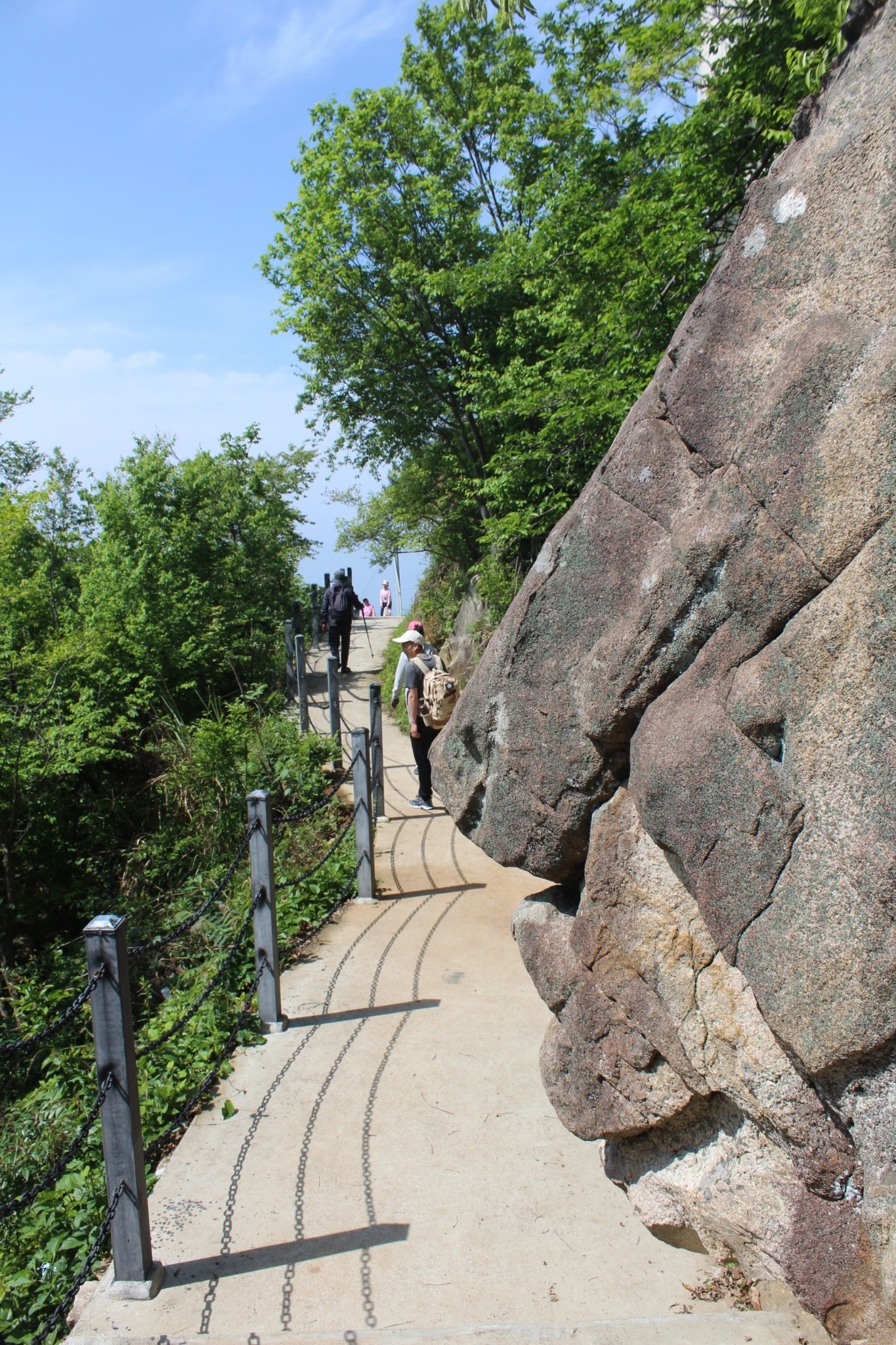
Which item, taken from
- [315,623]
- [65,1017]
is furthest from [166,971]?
[315,623]

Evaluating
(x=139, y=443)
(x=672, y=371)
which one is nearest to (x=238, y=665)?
(x=139, y=443)

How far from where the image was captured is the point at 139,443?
13570 millimetres

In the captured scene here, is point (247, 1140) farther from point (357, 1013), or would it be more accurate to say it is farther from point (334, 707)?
point (334, 707)

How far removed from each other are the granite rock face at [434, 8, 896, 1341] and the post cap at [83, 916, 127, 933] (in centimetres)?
159

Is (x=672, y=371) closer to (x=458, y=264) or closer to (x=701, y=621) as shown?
(x=701, y=621)

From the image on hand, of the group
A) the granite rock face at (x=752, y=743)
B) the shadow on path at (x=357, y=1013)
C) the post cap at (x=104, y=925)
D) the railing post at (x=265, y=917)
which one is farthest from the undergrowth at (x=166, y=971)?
the granite rock face at (x=752, y=743)

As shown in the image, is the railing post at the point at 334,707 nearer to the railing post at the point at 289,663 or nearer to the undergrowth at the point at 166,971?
the undergrowth at the point at 166,971

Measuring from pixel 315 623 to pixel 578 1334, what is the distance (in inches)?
683

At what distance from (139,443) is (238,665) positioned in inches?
140

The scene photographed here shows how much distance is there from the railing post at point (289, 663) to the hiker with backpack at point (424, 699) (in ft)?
13.8

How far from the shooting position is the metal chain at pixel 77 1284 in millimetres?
3400

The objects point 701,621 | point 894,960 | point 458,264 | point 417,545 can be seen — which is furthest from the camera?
point 417,545

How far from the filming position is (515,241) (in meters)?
13.3

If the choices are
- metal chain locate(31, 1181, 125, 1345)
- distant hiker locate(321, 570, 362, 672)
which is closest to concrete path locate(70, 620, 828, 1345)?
metal chain locate(31, 1181, 125, 1345)
